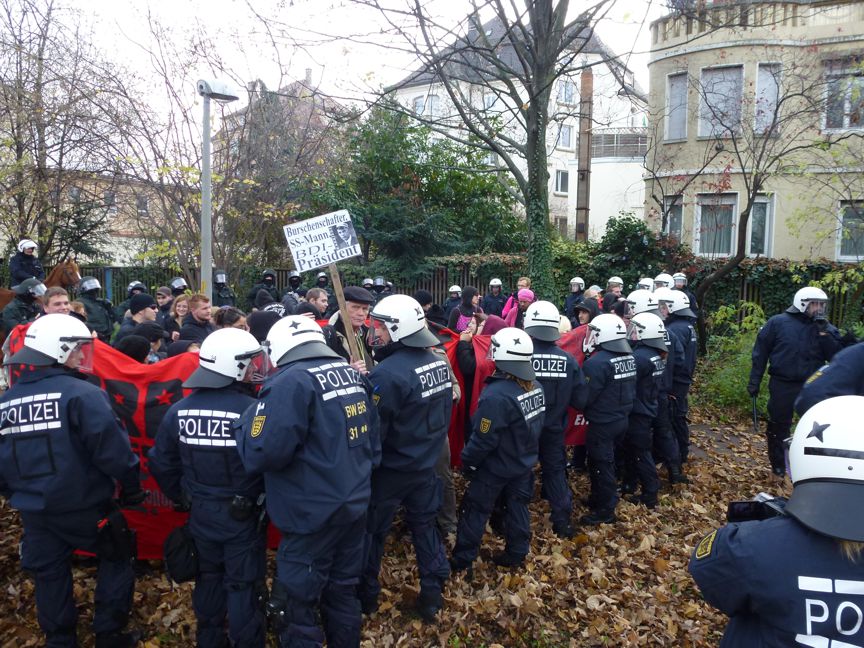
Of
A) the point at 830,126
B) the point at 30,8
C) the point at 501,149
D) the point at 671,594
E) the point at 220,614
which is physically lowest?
the point at 671,594

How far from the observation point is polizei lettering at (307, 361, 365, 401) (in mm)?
3961

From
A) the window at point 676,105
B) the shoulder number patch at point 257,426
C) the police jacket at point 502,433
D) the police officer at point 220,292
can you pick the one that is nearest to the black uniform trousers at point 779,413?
the police jacket at point 502,433

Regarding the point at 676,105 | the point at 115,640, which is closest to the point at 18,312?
the point at 115,640

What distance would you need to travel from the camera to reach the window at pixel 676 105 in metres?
20.8

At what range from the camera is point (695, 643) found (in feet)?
16.2

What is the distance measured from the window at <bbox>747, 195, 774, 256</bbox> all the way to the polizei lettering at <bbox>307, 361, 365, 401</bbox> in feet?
63.6

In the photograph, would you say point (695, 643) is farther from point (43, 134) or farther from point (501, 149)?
point (43, 134)

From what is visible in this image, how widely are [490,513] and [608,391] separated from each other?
192 centimetres

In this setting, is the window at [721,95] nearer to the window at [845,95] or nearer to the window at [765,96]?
the window at [765,96]

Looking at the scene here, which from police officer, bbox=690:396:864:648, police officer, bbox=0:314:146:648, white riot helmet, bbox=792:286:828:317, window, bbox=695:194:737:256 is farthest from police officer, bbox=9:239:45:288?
window, bbox=695:194:737:256

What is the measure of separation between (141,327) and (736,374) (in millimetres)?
10150

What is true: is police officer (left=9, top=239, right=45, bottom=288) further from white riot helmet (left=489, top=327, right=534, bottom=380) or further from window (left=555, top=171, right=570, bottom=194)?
window (left=555, top=171, right=570, bottom=194)

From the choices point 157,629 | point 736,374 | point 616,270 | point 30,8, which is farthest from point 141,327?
point 616,270

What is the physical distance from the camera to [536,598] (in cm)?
538
